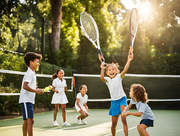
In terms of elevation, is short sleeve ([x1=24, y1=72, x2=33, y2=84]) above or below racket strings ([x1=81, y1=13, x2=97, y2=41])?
below

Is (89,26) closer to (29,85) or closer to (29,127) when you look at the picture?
(29,85)

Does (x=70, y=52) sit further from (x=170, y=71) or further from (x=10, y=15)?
(x=10, y=15)

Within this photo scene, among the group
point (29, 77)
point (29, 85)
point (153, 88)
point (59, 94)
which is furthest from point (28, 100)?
point (153, 88)

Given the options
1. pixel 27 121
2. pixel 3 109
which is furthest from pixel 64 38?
pixel 27 121

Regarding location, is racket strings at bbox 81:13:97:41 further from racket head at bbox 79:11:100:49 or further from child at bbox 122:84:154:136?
child at bbox 122:84:154:136

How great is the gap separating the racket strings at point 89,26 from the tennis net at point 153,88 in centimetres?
667

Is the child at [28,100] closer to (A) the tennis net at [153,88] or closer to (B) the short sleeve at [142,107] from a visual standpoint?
(B) the short sleeve at [142,107]

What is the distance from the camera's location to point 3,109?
8781 millimetres

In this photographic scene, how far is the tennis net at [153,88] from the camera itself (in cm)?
1327

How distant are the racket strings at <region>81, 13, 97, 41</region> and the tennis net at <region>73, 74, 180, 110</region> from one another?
21.9ft

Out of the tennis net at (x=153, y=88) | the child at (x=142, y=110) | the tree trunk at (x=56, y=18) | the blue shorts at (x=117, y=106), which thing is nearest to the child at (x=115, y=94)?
the blue shorts at (x=117, y=106)

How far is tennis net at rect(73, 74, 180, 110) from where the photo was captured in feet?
43.5

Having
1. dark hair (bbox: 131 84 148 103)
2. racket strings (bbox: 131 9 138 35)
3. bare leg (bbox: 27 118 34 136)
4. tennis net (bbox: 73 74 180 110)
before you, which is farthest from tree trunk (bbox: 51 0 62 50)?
dark hair (bbox: 131 84 148 103)

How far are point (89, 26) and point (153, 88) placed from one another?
26.5 feet
